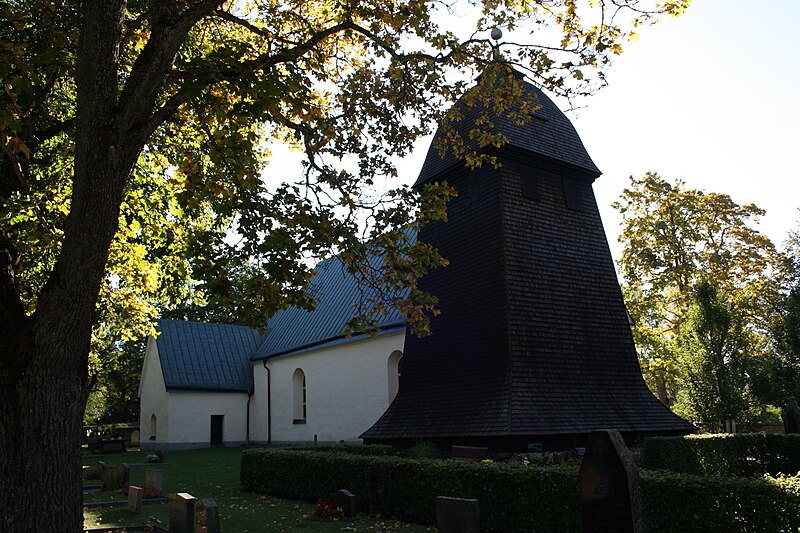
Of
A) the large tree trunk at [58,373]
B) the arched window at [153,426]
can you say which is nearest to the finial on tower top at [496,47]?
the large tree trunk at [58,373]

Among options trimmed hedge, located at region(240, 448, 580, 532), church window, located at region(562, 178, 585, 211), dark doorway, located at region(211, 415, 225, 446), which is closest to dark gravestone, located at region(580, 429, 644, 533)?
trimmed hedge, located at region(240, 448, 580, 532)

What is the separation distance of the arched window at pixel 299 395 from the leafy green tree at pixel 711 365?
17.0 m

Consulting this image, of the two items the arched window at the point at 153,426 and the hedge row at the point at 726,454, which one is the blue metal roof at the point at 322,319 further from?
the hedge row at the point at 726,454

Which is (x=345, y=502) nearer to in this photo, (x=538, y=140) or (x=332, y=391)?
(x=538, y=140)

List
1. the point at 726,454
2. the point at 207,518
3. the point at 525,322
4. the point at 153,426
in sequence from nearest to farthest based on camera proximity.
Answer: the point at 207,518 → the point at 525,322 → the point at 726,454 → the point at 153,426

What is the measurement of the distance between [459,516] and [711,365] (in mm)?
19310

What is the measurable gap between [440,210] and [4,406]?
6.08m

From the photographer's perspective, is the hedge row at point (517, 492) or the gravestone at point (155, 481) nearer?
the hedge row at point (517, 492)

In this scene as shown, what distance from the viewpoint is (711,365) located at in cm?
2336

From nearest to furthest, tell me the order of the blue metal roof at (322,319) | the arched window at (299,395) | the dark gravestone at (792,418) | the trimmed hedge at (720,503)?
the trimmed hedge at (720,503) → the dark gravestone at (792,418) → the blue metal roof at (322,319) → the arched window at (299,395)

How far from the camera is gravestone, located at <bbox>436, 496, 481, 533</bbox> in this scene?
7.50 metres

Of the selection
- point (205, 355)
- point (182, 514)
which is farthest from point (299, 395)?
point (182, 514)

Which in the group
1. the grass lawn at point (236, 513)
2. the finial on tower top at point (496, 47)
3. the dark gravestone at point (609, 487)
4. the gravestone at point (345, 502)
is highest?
the finial on tower top at point (496, 47)

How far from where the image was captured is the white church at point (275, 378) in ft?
79.9
